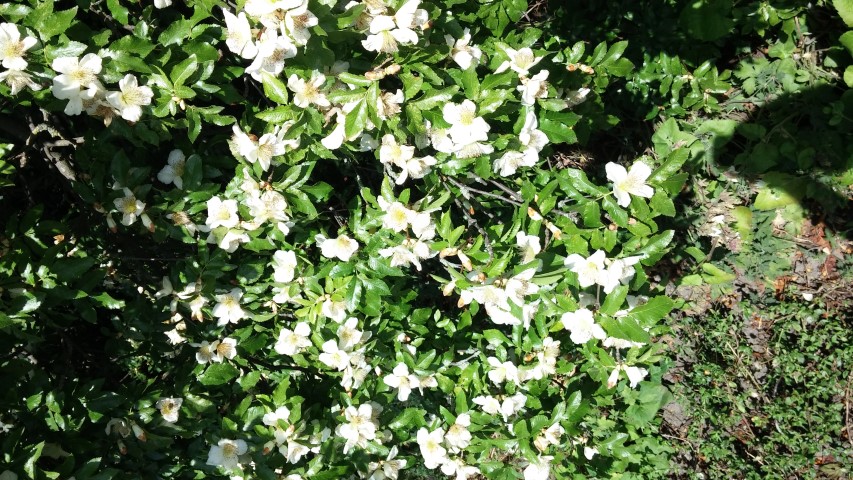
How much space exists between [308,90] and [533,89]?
54 cm

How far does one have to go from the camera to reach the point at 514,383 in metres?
1.95

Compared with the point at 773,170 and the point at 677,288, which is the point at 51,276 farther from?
the point at 773,170

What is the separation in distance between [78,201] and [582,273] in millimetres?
1466

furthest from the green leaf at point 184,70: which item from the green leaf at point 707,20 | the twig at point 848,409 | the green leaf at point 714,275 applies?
the twig at point 848,409

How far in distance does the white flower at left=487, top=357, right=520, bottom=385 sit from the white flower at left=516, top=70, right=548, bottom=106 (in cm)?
80

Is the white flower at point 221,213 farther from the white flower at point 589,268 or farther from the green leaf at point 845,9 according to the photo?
the green leaf at point 845,9

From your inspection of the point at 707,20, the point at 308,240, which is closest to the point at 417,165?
the point at 308,240

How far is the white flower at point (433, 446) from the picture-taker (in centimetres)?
194

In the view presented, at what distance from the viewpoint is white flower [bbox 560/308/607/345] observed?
5.19 ft

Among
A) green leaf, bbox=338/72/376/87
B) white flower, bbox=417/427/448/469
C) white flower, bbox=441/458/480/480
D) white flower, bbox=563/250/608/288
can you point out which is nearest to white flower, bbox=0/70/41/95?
green leaf, bbox=338/72/376/87

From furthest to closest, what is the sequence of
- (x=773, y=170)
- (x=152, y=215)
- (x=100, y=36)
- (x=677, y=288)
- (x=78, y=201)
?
1. (x=677, y=288)
2. (x=773, y=170)
3. (x=78, y=201)
4. (x=152, y=215)
5. (x=100, y=36)

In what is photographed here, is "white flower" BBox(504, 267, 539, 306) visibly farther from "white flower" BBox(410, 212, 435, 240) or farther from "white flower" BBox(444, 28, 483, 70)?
"white flower" BBox(444, 28, 483, 70)

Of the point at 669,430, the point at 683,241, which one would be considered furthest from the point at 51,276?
the point at 669,430

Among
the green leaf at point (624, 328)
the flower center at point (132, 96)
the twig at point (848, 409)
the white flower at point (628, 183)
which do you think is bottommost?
the twig at point (848, 409)
